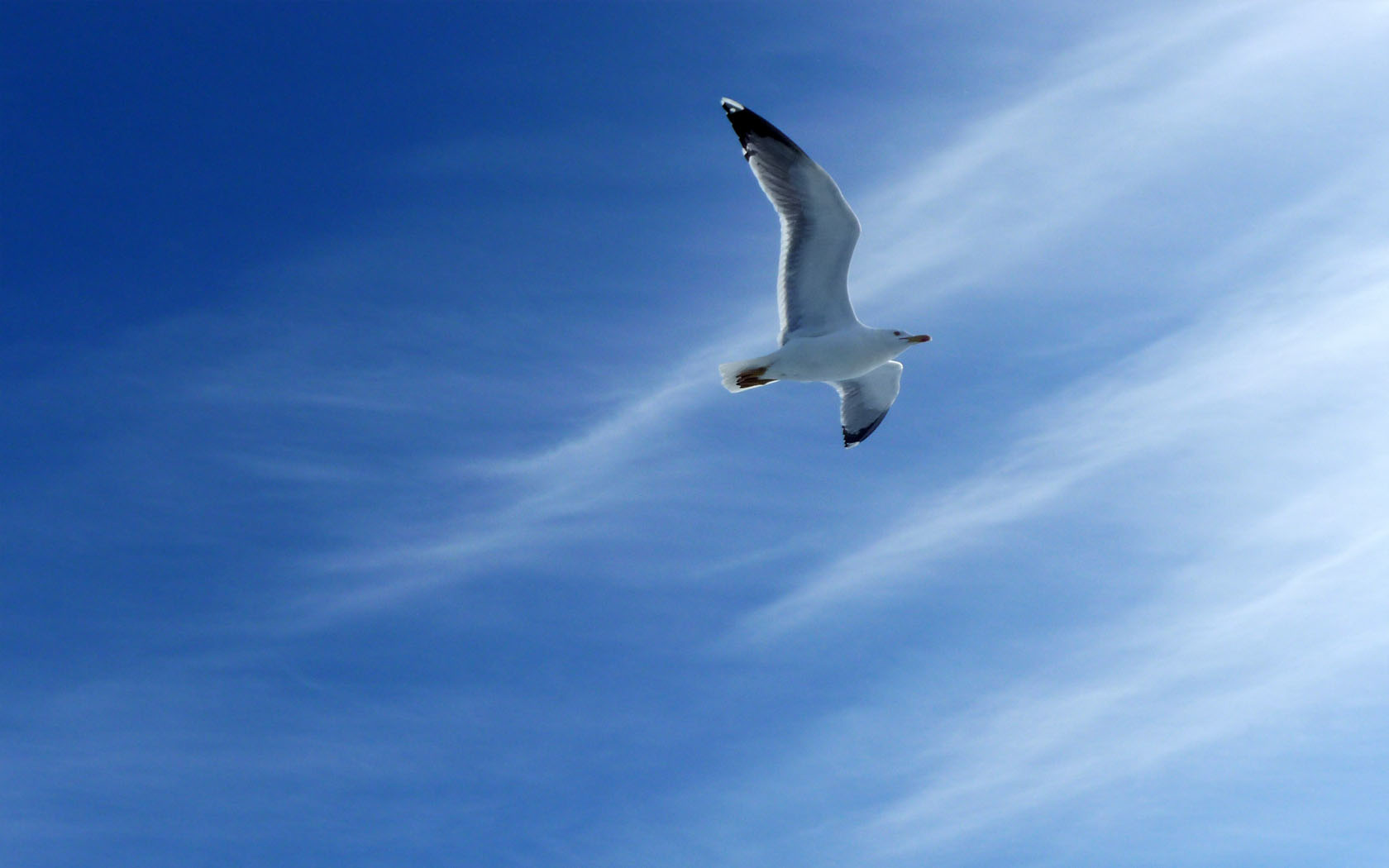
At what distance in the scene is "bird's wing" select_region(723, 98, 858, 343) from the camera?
1895cm

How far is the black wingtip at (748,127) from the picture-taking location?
61.9 ft

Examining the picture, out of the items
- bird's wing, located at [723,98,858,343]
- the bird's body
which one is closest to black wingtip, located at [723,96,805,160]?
bird's wing, located at [723,98,858,343]

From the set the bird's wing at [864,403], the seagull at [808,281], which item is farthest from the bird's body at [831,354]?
the bird's wing at [864,403]

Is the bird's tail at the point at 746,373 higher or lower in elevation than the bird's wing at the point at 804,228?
lower

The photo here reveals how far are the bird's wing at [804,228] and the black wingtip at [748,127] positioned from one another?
0.01m

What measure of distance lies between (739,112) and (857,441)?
691cm

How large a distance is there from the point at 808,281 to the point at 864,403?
368 cm

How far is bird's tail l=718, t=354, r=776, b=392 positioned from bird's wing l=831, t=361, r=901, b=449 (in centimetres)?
256

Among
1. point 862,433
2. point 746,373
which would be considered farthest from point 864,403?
point 746,373

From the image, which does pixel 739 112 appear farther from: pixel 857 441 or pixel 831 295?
pixel 857 441

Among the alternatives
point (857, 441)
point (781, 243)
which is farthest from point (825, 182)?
point (857, 441)

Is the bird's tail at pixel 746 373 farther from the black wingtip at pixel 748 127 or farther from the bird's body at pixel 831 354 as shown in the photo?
the black wingtip at pixel 748 127

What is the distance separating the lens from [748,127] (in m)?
19.0

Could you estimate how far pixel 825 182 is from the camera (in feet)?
62.2
